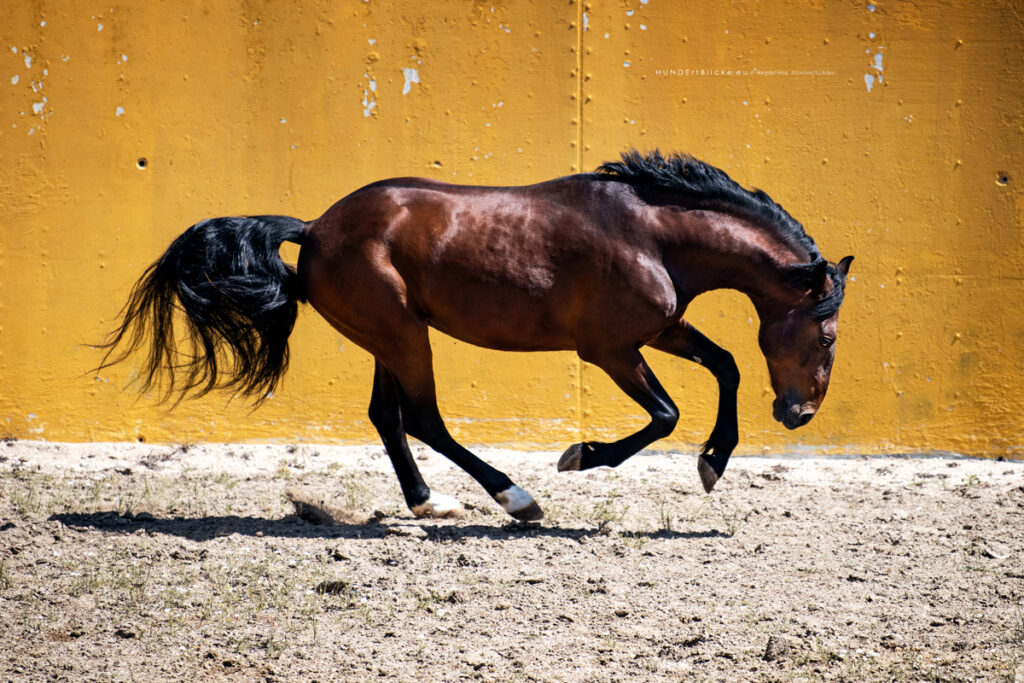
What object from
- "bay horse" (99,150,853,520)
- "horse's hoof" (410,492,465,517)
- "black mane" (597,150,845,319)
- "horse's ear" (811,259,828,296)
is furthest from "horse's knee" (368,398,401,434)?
"horse's ear" (811,259,828,296)

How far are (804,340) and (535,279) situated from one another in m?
1.21

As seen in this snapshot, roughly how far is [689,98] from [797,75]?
2.07ft

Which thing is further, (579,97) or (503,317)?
(579,97)

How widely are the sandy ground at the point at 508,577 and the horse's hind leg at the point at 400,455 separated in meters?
0.08

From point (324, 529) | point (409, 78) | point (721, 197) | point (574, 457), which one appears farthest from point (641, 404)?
point (409, 78)

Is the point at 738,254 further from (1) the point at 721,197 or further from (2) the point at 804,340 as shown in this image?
(2) the point at 804,340

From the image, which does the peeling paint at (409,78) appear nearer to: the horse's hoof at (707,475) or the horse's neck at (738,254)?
the horse's neck at (738,254)

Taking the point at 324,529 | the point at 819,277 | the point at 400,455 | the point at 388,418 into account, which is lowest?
the point at 324,529

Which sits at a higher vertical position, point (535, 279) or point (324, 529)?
point (535, 279)

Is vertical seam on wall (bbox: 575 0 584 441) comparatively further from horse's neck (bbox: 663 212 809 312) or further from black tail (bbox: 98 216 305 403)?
black tail (bbox: 98 216 305 403)

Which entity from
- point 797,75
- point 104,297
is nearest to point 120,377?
point 104,297

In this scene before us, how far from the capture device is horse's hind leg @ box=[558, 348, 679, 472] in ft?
15.4

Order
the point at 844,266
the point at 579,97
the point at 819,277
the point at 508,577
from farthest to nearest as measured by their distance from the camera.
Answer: the point at 579,97 → the point at 844,266 → the point at 819,277 → the point at 508,577

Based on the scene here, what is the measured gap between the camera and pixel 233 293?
482cm
